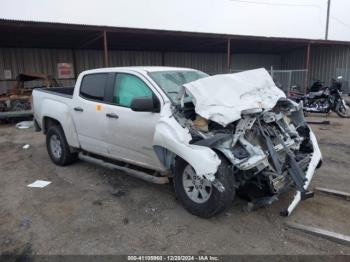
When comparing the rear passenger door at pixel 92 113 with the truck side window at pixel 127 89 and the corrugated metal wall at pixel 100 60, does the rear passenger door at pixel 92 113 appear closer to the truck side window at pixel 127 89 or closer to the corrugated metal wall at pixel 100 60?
the truck side window at pixel 127 89

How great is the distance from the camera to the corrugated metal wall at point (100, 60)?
51.5 feet

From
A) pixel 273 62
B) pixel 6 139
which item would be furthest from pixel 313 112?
pixel 273 62

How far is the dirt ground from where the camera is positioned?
315cm

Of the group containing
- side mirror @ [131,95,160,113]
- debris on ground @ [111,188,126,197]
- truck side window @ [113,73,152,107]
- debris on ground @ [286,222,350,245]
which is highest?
truck side window @ [113,73,152,107]

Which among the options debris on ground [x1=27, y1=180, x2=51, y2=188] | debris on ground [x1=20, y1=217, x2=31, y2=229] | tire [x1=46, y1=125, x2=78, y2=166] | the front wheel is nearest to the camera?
debris on ground [x1=20, y1=217, x2=31, y2=229]

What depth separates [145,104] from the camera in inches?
151

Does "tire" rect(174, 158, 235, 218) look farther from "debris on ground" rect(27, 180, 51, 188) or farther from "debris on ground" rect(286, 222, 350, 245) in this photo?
"debris on ground" rect(27, 180, 51, 188)

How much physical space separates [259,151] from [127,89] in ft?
6.97

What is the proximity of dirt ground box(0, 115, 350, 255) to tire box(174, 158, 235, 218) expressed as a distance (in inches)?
6.1

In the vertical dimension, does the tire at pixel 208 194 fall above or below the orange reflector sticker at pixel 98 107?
below

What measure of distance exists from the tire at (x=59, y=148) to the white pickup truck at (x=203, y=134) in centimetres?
86

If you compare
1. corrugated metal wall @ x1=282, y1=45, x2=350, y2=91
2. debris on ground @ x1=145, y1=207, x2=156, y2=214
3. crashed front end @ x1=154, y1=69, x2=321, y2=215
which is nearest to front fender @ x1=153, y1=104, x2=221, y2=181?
crashed front end @ x1=154, y1=69, x2=321, y2=215

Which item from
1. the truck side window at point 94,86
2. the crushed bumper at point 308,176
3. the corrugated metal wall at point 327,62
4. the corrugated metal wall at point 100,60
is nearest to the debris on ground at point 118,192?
the truck side window at point 94,86

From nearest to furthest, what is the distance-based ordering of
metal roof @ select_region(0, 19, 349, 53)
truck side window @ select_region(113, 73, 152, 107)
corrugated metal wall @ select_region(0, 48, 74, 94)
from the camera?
truck side window @ select_region(113, 73, 152, 107) < metal roof @ select_region(0, 19, 349, 53) < corrugated metal wall @ select_region(0, 48, 74, 94)
